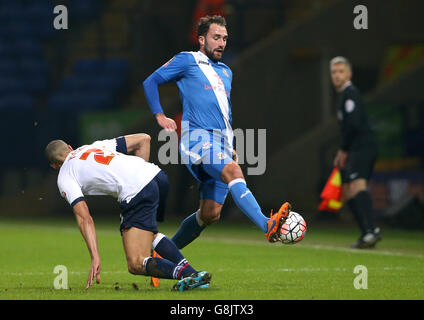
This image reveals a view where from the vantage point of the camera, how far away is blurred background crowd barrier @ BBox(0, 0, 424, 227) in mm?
16781

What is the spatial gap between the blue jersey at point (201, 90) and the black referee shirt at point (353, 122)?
3.54m

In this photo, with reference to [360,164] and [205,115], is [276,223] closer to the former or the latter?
[205,115]

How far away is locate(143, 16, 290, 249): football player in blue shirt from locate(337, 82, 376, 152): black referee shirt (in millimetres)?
3475

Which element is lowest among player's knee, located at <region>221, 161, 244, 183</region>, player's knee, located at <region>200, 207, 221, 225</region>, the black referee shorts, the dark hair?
the black referee shorts

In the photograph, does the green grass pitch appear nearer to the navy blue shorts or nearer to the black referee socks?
the black referee socks

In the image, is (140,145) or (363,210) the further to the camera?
(363,210)

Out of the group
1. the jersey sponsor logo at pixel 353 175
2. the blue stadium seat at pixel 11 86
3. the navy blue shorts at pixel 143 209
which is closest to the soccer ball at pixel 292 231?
the navy blue shorts at pixel 143 209

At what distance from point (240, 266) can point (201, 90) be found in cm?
197

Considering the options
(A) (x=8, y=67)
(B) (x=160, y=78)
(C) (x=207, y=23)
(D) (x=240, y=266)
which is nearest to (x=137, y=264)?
(B) (x=160, y=78)

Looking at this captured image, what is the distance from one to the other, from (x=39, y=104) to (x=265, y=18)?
538cm

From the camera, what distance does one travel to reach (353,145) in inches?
432

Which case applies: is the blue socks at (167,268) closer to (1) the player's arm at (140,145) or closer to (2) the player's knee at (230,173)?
(2) the player's knee at (230,173)

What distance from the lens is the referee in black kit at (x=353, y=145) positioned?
10783mm

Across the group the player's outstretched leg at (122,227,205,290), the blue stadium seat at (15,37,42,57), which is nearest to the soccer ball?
the player's outstretched leg at (122,227,205,290)
